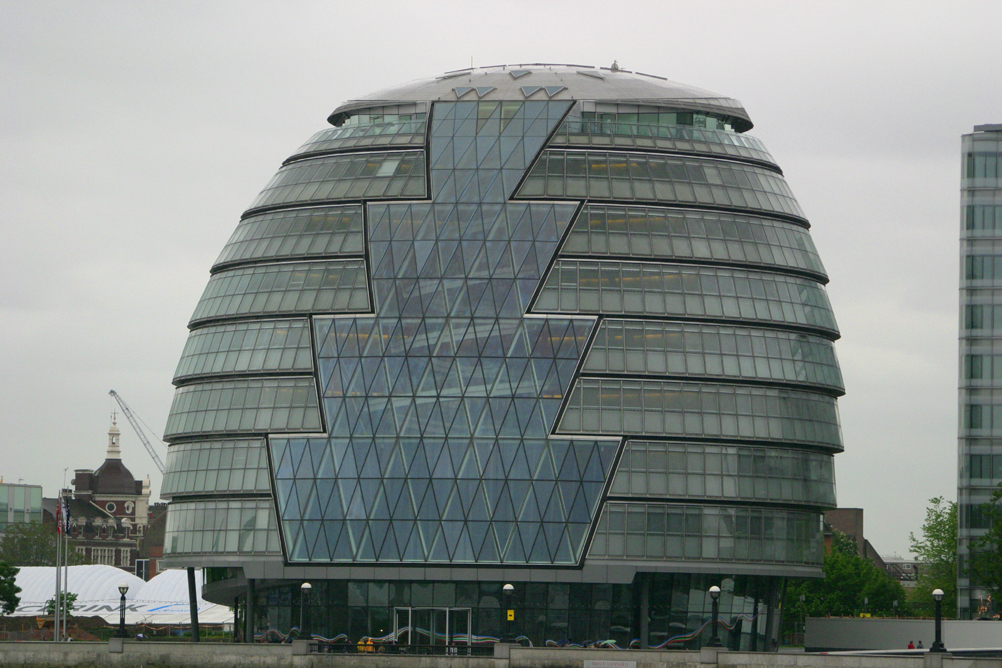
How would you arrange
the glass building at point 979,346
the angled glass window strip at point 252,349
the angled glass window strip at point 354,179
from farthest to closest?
1. the glass building at point 979,346
2. the angled glass window strip at point 354,179
3. the angled glass window strip at point 252,349

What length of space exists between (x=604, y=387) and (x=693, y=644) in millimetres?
13574

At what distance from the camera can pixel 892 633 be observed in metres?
96.8

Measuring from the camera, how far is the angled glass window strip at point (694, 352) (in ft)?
290

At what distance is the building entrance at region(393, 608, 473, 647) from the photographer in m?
88.1

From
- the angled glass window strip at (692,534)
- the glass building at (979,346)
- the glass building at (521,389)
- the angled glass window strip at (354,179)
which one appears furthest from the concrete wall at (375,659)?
the glass building at (979,346)

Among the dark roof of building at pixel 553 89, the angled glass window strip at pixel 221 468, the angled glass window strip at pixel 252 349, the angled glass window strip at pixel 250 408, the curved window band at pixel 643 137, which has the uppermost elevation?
the dark roof of building at pixel 553 89

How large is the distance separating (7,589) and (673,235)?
244 ft

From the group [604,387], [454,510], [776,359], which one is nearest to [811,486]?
[776,359]

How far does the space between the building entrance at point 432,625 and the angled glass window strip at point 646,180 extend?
21.7 metres

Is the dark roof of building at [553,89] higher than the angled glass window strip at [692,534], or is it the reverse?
→ the dark roof of building at [553,89]

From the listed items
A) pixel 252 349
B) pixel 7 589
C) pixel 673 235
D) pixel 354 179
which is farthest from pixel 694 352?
pixel 7 589

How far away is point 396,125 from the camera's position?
9681cm

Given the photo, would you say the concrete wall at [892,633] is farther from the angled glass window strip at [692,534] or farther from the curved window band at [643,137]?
the curved window band at [643,137]

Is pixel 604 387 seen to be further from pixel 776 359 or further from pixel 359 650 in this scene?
pixel 359 650
